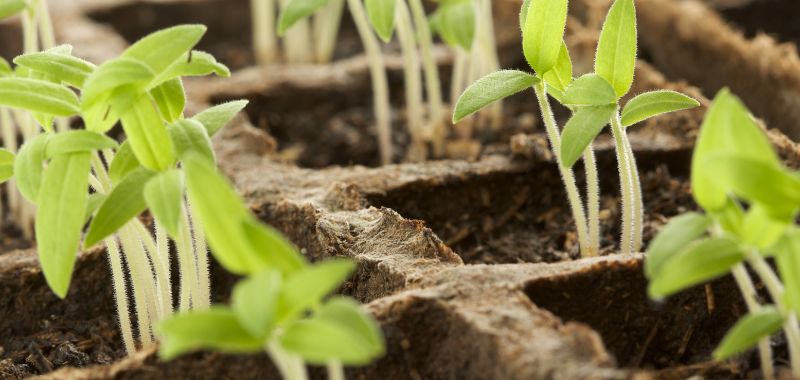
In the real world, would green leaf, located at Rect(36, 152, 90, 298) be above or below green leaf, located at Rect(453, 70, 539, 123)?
below

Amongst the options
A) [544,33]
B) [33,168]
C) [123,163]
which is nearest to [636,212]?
[544,33]

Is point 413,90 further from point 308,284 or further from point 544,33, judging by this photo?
point 308,284

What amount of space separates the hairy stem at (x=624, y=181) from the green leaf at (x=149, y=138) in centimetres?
57

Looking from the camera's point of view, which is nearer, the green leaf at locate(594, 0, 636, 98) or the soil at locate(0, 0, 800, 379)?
the soil at locate(0, 0, 800, 379)

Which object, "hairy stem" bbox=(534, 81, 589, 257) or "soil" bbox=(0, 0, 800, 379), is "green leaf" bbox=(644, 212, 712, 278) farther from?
"hairy stem" bbox=(534, 81, 589, 257)

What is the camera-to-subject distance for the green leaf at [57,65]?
48.2 inches

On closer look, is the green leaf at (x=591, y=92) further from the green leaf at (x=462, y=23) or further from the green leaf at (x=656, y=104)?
the green leaf at (x=462, y=23)

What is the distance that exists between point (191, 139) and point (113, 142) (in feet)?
0.29

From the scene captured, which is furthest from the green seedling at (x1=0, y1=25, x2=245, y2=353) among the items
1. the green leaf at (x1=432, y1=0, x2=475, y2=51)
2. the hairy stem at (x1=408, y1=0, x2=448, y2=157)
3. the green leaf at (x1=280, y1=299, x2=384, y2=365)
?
the hairy stem at (x1=408, y1=0, x2=448, y2=157)

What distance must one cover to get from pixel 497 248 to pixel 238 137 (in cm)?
58

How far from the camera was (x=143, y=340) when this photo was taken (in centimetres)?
139

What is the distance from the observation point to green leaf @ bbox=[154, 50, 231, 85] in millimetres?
1188

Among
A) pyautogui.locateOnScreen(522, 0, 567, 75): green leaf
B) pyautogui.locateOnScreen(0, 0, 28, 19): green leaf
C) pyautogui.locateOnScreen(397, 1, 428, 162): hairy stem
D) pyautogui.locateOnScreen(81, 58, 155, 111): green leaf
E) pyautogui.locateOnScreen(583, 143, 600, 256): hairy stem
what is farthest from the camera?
pyautogui.locateOnScreen(397, 1, 428, 162): hairy stem

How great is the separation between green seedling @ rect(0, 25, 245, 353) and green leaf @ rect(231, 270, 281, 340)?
19 cm
